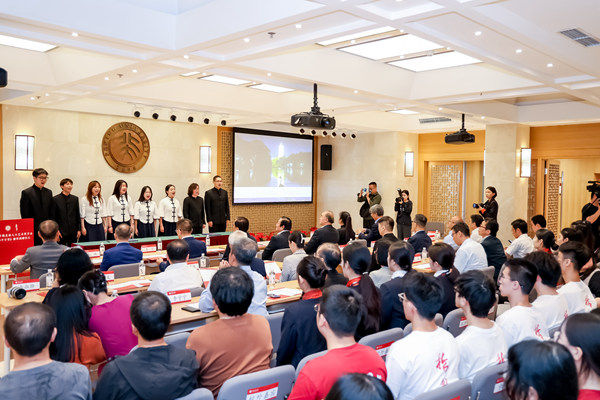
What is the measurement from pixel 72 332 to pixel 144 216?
7040 millimetres

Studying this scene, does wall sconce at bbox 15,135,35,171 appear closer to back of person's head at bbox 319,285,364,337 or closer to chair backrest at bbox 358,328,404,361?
chair backrest at bbox 358,328,404,361

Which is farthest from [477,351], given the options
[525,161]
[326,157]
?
[326,157]

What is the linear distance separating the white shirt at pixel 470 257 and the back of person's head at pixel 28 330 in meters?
4.90

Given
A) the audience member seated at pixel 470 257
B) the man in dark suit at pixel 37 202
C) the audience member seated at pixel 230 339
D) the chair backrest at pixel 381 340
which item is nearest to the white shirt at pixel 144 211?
the man in dark suit at pixel 37 202

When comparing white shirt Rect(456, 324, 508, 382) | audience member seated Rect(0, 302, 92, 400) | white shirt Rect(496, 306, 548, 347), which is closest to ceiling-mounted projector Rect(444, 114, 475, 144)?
white shirt Rect(496, 306, 548, 347)

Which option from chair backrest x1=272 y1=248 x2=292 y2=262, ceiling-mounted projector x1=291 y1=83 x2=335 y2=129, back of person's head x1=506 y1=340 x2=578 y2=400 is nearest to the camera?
back of person's head x1=506 y1=340 x2=578 y2=400

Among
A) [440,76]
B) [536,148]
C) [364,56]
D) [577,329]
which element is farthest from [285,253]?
[536,148]

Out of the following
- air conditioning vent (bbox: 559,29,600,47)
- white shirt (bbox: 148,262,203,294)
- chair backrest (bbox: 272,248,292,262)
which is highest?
air conditioning vent (bbox: 559,29,600,47)

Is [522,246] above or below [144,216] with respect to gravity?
below

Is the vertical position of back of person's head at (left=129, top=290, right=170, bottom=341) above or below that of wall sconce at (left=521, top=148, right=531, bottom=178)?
below

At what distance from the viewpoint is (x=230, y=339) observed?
276 centimetres

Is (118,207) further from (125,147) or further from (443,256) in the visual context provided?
(443,256)

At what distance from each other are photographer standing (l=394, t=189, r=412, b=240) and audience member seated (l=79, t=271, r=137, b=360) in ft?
28.4

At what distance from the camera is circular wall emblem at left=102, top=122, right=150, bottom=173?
1072 centimetres
